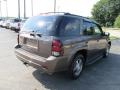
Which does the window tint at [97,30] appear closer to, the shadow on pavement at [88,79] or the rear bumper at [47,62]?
the shadow on pavement at [88,79]

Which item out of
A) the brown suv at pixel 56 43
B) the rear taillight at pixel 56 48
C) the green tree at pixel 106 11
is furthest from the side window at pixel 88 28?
the green tree at pixel 106 11

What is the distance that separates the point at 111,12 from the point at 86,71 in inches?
1234

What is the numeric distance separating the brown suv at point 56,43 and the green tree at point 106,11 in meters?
31.3

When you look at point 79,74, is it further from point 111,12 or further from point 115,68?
point 111,12

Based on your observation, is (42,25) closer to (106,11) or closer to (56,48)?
(56,48)

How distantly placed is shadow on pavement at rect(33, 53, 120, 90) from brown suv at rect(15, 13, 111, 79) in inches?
12.4

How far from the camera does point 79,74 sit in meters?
6.28

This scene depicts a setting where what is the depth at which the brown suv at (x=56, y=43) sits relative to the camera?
5168mm

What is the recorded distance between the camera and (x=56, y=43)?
16.8 feet

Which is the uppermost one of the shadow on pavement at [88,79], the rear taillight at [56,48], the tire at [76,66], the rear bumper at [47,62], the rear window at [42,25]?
the rear window at [42,25]

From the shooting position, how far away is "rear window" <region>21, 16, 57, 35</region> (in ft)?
17.6

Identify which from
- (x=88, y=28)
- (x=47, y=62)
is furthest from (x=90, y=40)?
(x=47, y=62)

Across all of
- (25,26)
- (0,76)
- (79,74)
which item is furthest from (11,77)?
(79,74)

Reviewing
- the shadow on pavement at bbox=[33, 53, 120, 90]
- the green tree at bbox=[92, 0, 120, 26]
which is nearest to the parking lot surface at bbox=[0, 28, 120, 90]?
the shadow on pavement at bbox=[33, 53, 120, 90]
